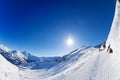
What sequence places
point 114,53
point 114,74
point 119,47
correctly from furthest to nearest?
point 114,53 → point 119,47 → point 114,74

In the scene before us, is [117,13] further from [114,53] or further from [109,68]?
[109,68]

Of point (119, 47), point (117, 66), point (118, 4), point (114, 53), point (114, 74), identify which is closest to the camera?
point (114, 74)

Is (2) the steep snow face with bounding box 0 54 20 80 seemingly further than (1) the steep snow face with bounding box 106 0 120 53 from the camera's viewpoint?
Yes

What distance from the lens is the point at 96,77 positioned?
61.6 feet

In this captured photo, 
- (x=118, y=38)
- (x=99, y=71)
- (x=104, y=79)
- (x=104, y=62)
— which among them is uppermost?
(x=118, y=38)

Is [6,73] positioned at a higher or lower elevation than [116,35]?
lower

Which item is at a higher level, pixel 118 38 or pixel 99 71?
pixel 118 38

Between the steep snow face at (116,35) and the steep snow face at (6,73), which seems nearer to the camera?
the steep snow face at (116,35)

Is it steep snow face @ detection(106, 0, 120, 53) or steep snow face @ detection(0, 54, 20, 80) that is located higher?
steep snow face @ detection(106, 0, 120, 53)

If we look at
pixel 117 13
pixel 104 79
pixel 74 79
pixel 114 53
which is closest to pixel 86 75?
pixel 74 79

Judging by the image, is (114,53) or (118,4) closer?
(114,53)

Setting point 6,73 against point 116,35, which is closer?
point 116,35

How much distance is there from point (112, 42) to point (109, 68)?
13.6 feet

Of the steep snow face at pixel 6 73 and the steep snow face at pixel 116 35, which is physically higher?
the steep snow face at pixel 116 35
